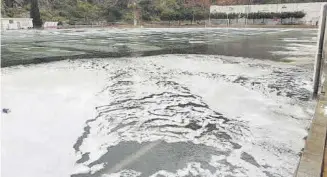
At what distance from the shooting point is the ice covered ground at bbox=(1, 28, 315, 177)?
3.49m

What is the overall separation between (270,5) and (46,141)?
42.0 metres

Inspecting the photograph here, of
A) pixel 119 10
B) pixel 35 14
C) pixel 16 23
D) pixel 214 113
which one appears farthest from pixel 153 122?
pixel 119 10

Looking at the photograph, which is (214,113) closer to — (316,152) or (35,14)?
(316,152)

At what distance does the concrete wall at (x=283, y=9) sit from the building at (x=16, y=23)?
82.7 feet

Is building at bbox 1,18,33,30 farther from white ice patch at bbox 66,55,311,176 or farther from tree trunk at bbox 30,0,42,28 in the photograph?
white ice patch at bbox 66,55,311,176

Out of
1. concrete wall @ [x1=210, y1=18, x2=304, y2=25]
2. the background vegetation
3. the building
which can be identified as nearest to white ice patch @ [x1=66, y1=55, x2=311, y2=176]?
the building

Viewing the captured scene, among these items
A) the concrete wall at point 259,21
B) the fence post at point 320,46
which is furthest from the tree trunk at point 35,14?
the fence post at point 320,46

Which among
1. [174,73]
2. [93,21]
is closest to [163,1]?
[93,21]

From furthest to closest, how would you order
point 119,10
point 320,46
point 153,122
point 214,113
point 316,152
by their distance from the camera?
point 119,10, point 320,46, point 214,113, point 153,122, point 316,152

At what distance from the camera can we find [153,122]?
15.9ft

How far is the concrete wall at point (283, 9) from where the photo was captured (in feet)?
125

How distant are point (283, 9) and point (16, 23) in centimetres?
3087

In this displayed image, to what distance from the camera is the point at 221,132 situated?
14.5ft

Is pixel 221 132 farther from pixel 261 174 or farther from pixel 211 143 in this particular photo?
pixel 261 174
